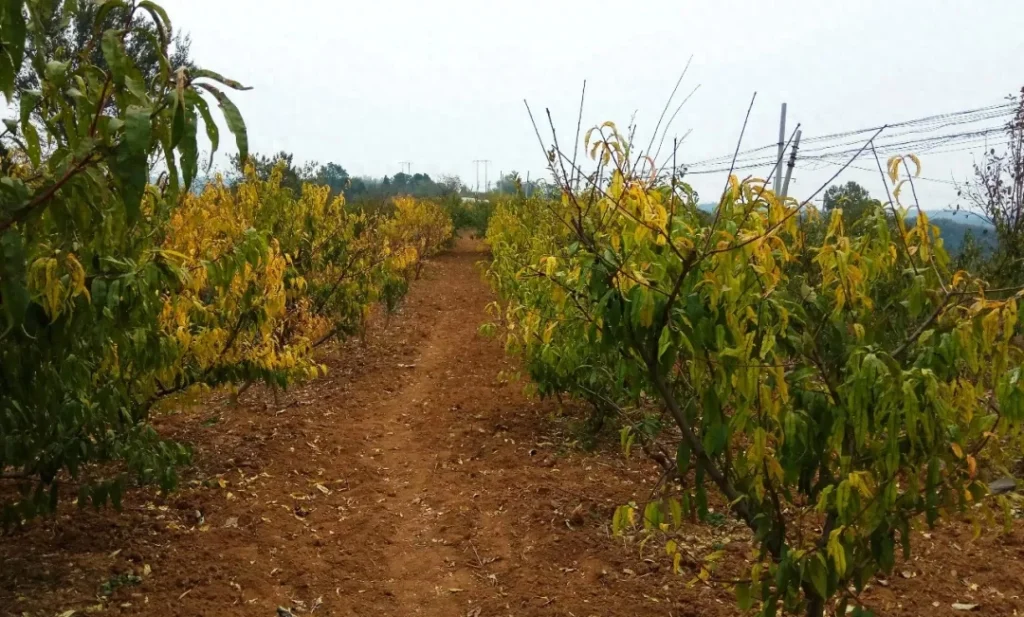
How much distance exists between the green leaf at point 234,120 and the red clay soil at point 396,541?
2.78 metres

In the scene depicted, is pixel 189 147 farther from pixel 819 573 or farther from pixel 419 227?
pixel 419 227

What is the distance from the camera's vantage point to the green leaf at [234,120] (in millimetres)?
1484

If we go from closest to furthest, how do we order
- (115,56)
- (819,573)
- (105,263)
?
1. (115,56)
2. (819,573)
3. (105,263)

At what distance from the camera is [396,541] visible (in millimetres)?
4473

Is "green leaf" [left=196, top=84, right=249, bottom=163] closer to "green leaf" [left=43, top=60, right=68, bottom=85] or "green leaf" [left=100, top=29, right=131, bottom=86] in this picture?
"green leaf" [left=100, top=29, right=131, bottom=86]

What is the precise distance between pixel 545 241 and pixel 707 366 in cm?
505

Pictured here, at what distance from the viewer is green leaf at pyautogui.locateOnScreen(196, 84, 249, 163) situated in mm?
1484

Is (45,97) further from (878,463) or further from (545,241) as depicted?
(545,241)

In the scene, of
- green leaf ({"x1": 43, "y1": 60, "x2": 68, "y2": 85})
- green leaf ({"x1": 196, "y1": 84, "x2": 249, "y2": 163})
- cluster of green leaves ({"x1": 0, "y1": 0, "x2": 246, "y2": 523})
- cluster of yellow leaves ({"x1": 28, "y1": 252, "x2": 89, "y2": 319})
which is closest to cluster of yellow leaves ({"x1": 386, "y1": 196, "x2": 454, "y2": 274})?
cluster of green leaves ({"x1": 0, "y1": 0, "x2": 246, "y2": 523})

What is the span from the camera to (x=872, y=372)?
1.92 metres

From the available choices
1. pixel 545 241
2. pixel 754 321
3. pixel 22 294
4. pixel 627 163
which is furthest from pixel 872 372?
pixel 545 241

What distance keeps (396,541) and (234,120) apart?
347 cm

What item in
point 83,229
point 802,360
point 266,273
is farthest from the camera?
point 266,273

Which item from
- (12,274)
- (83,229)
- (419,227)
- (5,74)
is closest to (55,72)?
(5,74)
